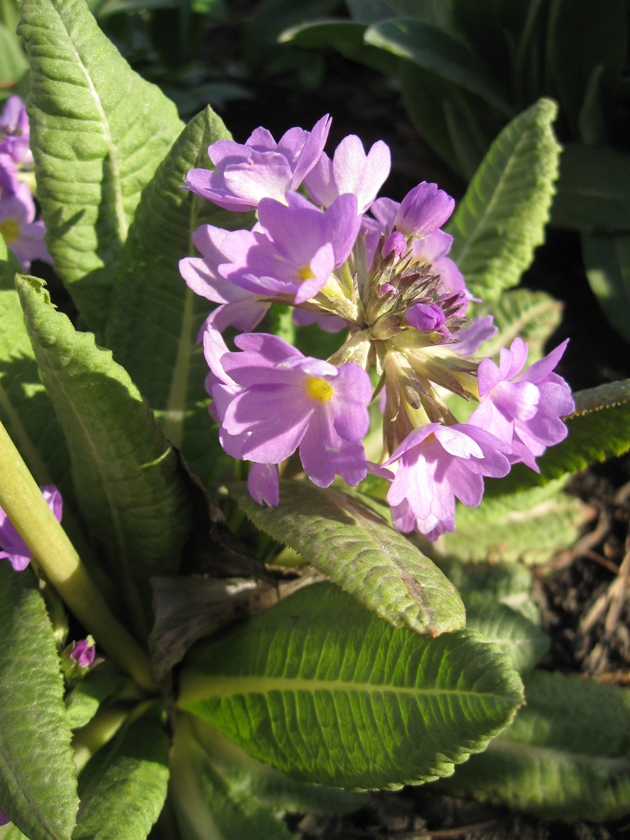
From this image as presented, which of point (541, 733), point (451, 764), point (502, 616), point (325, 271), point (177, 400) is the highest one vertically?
point (325, 271)

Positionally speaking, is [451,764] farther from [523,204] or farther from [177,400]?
[523,204]

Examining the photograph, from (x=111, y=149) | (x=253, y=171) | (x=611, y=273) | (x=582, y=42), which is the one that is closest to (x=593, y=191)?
(x=611, y=273)

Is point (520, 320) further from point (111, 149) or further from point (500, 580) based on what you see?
point (111, 149)

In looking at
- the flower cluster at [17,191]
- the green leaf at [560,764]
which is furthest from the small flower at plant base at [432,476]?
the flower cluster at [17,191]

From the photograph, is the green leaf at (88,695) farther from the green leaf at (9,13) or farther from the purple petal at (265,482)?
the green leaf at (9,13)

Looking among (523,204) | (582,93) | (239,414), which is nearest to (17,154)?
(239,414)
